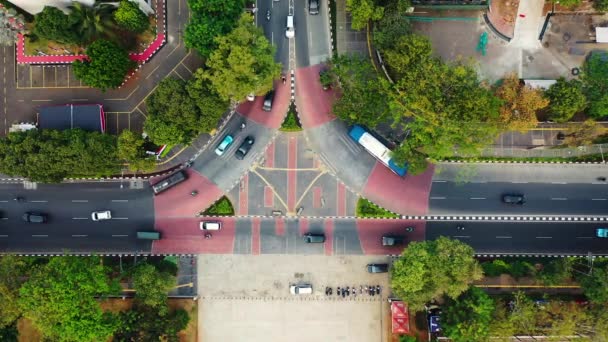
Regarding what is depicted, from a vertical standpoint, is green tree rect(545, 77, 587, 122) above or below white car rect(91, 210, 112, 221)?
above

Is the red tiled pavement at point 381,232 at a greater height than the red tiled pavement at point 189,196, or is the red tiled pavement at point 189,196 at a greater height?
the red tiled pavement at point 189,196

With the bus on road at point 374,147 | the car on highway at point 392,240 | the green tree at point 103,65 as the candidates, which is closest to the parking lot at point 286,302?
the car on highway at point 392,240

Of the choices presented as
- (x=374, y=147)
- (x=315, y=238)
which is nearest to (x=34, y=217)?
(x=315, y=238)

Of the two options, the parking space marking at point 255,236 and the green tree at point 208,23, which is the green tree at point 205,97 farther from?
the parking space marking at point 255,236

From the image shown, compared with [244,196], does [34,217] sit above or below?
below

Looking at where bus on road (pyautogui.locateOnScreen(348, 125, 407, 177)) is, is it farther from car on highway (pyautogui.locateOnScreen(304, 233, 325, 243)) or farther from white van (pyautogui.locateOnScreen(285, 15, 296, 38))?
white van (pyautogui.locateOnScreen(285, 15, 296, 38))

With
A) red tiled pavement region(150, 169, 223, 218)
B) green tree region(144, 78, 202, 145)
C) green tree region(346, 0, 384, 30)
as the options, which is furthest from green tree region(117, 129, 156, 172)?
green tree region(346, 0, 384, 30)

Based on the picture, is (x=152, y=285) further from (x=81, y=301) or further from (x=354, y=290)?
(x=354, y=290)
